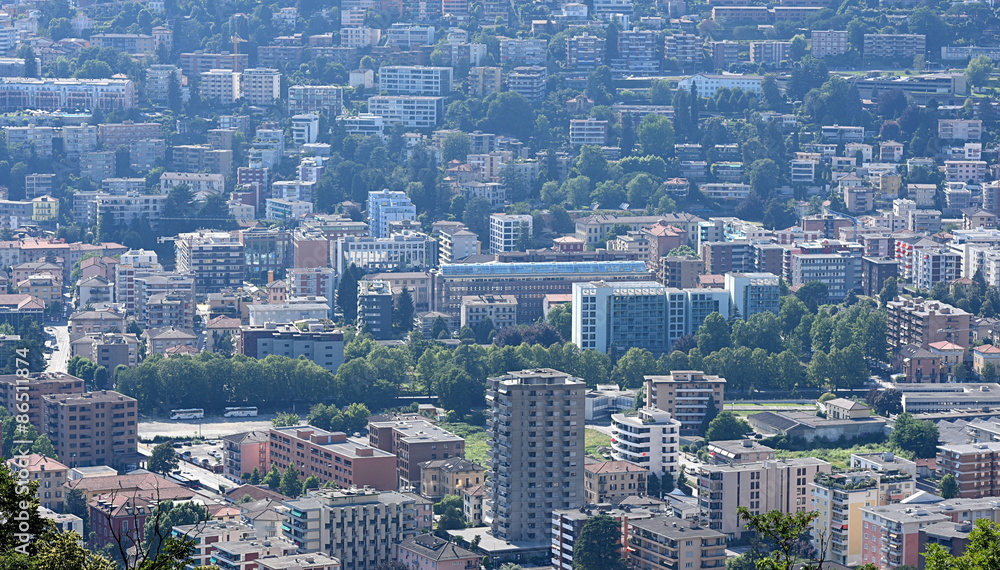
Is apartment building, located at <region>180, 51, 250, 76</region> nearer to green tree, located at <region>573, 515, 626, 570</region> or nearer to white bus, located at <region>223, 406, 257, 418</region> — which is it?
white bus, located at <region>223, 406, 257, 418</region>

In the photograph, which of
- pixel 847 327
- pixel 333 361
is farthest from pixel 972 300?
pixel 333 361

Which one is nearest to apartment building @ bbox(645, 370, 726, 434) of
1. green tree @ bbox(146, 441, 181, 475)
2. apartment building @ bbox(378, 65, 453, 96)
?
green tree @ bbox(146, 441, 181, 475)

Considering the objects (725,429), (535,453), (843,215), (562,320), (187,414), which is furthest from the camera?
(843,215)

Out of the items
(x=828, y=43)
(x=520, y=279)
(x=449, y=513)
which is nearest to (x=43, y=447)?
(x=449, y=513)

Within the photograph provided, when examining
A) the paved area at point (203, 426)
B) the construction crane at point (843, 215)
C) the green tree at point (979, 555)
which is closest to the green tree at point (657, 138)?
the construction crane at point (843, 215)

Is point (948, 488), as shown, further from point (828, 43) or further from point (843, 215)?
point (828, 43)

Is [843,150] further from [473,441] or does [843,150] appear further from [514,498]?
[514,498]

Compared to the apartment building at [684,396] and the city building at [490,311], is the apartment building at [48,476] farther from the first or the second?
the city building at [490,311]
